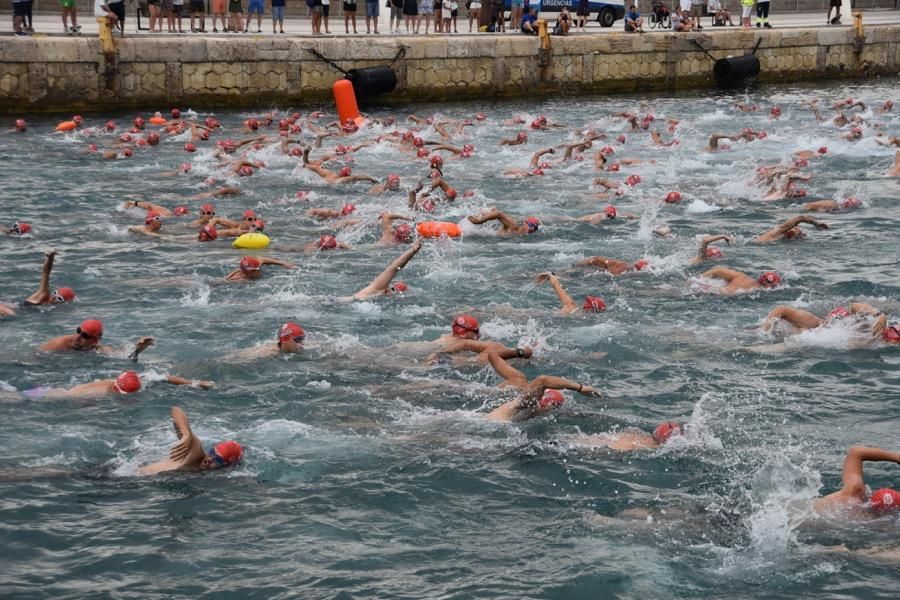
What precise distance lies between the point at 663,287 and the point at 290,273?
4.83m

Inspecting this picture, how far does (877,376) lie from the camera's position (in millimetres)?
12148

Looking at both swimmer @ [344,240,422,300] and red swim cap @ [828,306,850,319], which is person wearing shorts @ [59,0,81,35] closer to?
swimmer @ [344,240,422,300]

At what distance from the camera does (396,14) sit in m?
35.6

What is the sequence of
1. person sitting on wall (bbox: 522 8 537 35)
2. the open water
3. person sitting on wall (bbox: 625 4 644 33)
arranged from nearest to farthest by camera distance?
the open water
person sitting on wall (bbox: 522 8 537 35)
person sitting on wall (bbox: 625 4 644 33)

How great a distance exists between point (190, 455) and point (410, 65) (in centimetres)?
2569

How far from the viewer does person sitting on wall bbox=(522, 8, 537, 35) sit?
1417 inches

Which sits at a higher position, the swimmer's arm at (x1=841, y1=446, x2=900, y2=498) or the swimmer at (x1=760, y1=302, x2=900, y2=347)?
the swimmer at (x1=760, y1=302, x2=900, y2=347)

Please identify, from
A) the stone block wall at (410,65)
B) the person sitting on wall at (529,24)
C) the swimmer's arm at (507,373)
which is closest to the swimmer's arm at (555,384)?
the swimmer's arm at (507,373)

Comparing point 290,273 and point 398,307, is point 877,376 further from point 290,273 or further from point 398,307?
point 290,273

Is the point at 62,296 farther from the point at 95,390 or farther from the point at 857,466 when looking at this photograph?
the point at 857,466

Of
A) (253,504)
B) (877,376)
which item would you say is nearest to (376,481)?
(253,504)

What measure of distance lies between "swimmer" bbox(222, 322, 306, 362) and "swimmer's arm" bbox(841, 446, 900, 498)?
573 centimetres

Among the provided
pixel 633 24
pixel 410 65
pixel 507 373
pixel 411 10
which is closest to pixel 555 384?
pixel 507 373

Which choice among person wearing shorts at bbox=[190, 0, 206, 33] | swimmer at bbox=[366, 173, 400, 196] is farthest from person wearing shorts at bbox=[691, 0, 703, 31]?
swimmer at bbox=[366, 173, 400, 196]
